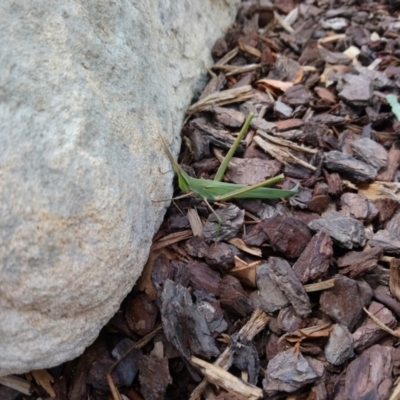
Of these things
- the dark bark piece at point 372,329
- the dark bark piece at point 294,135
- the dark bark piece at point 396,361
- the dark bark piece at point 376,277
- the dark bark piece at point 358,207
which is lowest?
the dark bark piece at point 396,361

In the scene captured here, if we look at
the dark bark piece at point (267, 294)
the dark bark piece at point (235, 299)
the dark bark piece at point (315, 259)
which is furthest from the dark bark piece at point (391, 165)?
the dark bark piece at point (235, 299)

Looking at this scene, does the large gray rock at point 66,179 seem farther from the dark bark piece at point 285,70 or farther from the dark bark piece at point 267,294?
the dark bark piece at point 285,70

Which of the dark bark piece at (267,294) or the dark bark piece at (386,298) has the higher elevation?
the dark bark piece at (267,294)

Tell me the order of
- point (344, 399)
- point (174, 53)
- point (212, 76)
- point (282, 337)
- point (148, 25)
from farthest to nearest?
point (212, 76) < point (174, 53) < point (148, 25) < point (282, 337) < point (344, 399)

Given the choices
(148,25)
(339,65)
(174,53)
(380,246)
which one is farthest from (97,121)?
(339,65)

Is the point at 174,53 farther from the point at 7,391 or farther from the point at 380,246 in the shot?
the point at 7,391

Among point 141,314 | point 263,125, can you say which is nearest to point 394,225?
point 263,125
